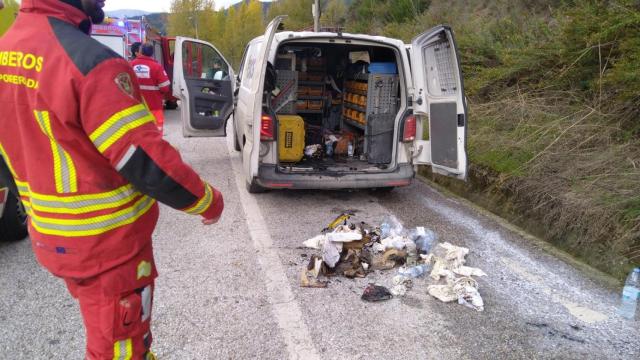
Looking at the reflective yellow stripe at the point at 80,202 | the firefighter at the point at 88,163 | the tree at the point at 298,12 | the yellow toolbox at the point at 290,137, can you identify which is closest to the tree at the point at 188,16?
the tree at the point at 298,12

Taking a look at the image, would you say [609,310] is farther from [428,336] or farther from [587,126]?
[587,126]

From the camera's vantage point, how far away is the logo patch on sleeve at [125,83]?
1.47 m

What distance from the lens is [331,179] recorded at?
17.0 feet

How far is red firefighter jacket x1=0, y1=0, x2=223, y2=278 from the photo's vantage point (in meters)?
1.42

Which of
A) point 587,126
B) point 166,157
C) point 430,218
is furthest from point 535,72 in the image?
point 166,157

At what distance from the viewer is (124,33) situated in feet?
45.8

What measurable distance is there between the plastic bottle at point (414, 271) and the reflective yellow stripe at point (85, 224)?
2527 millimetres

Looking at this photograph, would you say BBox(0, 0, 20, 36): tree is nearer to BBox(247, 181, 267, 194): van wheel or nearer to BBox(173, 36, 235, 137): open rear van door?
BBox(173, 36, 235, 137): open rear van door

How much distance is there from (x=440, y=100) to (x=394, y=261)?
2.12m

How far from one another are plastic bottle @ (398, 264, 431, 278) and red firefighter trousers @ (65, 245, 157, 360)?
2.39 meters

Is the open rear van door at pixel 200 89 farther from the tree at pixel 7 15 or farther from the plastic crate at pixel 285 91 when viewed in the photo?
Result: the tree at pixel 7 15

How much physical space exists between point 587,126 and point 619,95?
49 cm

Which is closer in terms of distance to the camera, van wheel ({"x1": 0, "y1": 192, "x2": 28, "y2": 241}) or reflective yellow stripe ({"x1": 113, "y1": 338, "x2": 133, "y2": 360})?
reflective yellow stripe ({"x1": 113, "y1": 338, "x2": 133, "y2": 360})

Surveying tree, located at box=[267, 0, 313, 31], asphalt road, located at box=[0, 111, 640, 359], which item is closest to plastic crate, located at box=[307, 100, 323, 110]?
asphalt road, located at box=[0, 111, 640, 359]
